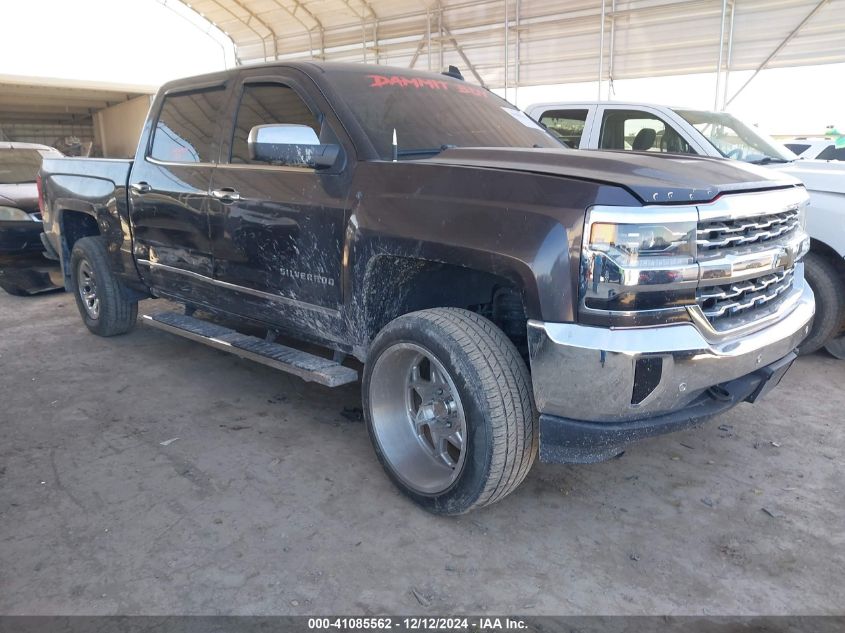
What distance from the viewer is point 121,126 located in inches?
971

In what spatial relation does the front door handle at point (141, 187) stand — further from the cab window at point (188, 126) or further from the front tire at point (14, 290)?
the front tire at point (14, 290)

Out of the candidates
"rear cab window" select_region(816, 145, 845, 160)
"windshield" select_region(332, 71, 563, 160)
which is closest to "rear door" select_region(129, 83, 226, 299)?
"windshield" select_region(332, 71, 563, 160)

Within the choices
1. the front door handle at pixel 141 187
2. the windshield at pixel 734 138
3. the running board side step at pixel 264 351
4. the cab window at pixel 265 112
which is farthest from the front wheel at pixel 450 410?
the windshield at pixel 734 138

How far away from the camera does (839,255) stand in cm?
451

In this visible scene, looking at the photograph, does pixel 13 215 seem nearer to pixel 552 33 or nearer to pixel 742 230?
pixel 742 230

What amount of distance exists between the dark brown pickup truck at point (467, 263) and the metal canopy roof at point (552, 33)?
9948 mm

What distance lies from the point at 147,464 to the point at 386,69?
2.56m

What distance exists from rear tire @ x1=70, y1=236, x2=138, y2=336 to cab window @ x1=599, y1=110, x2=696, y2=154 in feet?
15.5

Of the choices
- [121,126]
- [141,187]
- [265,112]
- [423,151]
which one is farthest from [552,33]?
[121,126]

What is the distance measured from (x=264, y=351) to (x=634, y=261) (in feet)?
7.45

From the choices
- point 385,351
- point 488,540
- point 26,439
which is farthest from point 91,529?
point 488,540

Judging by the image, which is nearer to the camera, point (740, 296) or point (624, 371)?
point (624, 371)

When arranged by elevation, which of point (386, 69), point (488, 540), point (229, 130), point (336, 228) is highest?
point (386, 69)

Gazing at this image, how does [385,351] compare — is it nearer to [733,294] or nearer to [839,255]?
[733,294]
